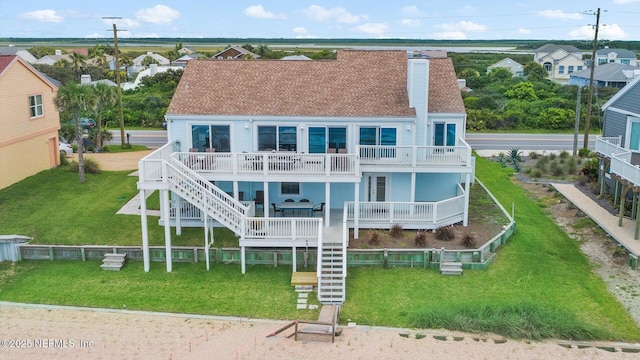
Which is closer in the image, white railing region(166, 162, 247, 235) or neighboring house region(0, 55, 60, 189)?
white railing region(166, 162, 247, 235)

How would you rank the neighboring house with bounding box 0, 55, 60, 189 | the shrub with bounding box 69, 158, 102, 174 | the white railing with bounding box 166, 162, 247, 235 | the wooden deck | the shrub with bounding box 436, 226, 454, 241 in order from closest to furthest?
the wooden deck
the white railing with bounding box 166, 162, 247, 235
the shrub with bounding box 436, 226, 454, 241
the neighboring house with bounding box 0, 55, 60, 189
the shrub with bounding box 69, 158, 102, 174

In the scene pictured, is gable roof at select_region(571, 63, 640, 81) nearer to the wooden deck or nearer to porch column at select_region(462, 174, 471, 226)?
porch column at select_region(462, 174, 471, 226)

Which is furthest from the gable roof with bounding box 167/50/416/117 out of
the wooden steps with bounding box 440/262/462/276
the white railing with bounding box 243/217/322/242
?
the wooden steps with bounding box 440/262/462/276

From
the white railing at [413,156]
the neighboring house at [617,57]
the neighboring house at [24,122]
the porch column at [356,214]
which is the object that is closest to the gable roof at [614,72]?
the neighboring house at [617,57]

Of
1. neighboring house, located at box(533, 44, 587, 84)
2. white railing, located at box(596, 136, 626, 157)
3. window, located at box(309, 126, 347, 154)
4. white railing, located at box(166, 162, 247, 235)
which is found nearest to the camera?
white railing, located at box(166, 162, 247, 235)

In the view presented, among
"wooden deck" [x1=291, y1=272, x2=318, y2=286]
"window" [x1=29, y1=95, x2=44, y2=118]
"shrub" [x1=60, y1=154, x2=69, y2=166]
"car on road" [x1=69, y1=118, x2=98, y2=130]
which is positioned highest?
"window" [x1=29, y1=95, x2=44, y2=118]

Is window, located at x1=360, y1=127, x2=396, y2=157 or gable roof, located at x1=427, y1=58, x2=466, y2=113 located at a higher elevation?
gable roof, located at x1=427, y1=58, x2=466, y2=113

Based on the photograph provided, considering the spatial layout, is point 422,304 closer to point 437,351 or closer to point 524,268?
point 437,351
